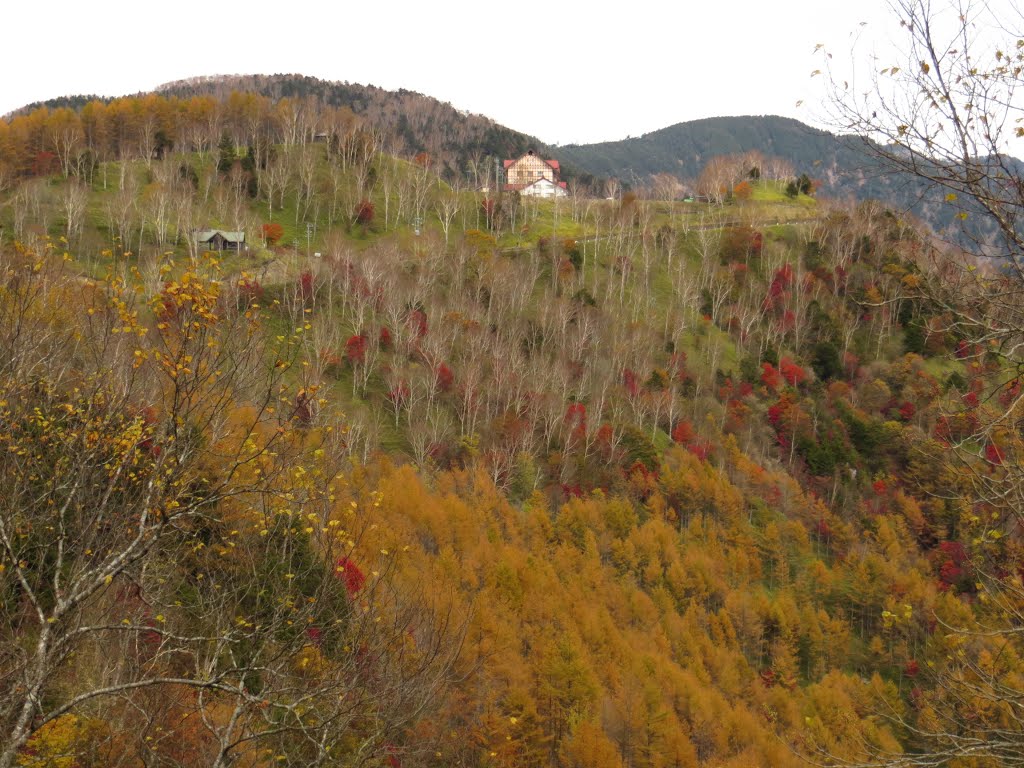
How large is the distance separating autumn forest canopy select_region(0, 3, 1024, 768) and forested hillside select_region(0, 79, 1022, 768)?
0.52ft

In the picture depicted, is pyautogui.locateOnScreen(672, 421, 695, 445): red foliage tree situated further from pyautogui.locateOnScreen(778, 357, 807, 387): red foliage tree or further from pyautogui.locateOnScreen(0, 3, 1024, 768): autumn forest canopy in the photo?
pyautogui.locateOnScreen(778, 357, 807, 387): red foliage tree

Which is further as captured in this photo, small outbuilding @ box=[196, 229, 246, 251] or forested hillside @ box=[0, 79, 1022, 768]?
small outbuilding @ box=[196, 229, 246, 251]

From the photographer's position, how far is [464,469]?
1361 inches

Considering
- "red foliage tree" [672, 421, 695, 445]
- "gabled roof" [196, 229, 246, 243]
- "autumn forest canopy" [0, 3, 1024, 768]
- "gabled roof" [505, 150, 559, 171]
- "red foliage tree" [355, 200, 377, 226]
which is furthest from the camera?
"gabled roof" [505, 150, 559, 171]

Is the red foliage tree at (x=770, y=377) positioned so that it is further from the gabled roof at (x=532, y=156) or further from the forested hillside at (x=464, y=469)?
the gabled roof at (x=532, y=156)

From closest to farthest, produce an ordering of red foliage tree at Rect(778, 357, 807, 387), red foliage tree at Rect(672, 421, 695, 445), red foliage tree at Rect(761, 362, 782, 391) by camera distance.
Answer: red foliage tree at Rect(672, 421, 695, 445) → red foliage tree at Rect(761, 362, 782, 391) → red foliage tree at Rect(778, 357, 807, 387)

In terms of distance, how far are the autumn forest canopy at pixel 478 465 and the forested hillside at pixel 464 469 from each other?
160 mm

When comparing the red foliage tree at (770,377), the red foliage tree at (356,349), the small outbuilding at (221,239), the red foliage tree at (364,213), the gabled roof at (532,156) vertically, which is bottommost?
the red foliage tree at (770,377)

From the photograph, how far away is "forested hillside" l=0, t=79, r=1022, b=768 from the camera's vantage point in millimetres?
5598

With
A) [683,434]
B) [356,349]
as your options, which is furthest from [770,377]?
[356,349]

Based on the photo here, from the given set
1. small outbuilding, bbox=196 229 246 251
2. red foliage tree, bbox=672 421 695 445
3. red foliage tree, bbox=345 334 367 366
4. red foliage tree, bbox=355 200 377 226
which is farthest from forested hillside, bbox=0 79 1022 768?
red foliage tree, bbox=355 200 377 226

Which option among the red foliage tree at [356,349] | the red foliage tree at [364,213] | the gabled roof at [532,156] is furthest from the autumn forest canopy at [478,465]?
the gabled roof at [532,156]

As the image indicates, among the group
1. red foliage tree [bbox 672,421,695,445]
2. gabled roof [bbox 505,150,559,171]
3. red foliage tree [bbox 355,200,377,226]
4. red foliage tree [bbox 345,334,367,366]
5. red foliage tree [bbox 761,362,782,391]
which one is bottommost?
red foliage tree [bbox 672,421,695,445]

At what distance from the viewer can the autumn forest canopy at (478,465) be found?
5367mm
